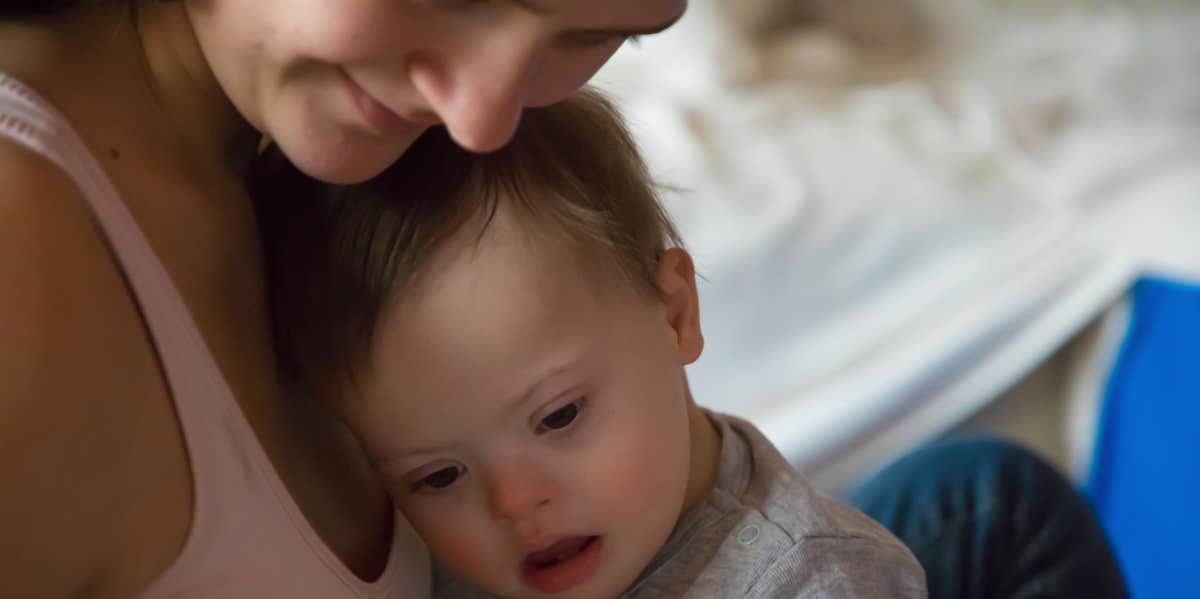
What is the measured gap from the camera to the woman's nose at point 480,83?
510 millimetres

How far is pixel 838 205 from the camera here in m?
1.64

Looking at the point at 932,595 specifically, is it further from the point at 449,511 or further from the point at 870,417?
the point at 870,417

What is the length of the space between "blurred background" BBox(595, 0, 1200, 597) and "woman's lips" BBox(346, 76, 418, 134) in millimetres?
864

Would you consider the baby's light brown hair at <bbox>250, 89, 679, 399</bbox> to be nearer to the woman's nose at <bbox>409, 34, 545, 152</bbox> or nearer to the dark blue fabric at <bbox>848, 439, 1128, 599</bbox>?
the woman's nose at <bbox>409, 34, 545, 152</bbox>

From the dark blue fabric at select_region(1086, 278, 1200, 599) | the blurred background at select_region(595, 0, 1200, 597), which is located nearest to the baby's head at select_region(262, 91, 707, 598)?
the blurred background at select_region(595, 0, 1200, 597)

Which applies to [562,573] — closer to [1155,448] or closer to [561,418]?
[561,418]

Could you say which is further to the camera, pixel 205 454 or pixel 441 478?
pixel 441 478

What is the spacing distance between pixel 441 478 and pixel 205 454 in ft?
0.56

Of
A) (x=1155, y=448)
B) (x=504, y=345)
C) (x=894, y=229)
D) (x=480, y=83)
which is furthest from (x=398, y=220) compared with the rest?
(x=1155, y=448)

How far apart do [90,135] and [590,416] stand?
1.00 feet

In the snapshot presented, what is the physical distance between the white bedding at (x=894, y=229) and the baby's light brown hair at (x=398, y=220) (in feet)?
2.27

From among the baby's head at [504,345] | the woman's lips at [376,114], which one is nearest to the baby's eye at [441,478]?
the baby's head at [504,345]

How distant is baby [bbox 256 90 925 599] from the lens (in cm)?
69

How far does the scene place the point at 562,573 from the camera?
2.44ft
